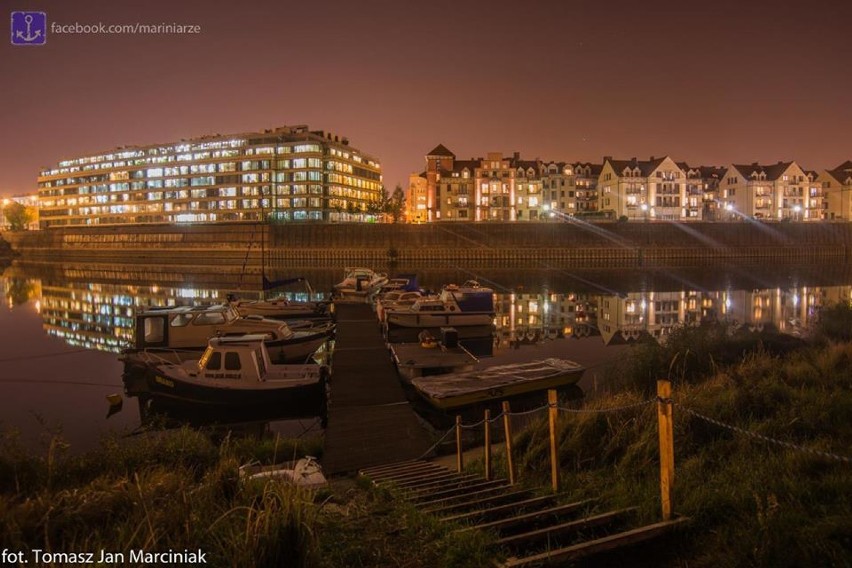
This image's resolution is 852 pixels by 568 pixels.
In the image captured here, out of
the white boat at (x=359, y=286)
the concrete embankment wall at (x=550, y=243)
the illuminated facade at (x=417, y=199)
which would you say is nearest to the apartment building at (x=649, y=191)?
the concrete embankment wall at (x=550, y=243)

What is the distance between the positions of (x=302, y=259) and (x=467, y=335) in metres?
65.6

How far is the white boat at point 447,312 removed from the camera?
33562 millimetres

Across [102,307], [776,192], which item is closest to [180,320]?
[102,307]

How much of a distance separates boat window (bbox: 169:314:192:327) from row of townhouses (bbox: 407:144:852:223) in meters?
82.1

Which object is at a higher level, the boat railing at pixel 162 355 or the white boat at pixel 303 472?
the boat railing at pixel 162 355

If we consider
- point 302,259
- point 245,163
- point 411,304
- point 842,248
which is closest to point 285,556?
point 411,304

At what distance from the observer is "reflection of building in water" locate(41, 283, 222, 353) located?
115ft

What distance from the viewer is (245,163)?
435 ft

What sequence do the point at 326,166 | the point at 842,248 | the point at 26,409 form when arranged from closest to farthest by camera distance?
the point at 26,409, the point at 842,248, the point at 326,166

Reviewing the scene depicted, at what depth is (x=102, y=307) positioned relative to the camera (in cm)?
4866

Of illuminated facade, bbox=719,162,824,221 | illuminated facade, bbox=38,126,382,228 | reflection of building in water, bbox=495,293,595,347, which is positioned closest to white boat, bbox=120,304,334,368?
reflection of building in water, bbox=495,293,595,347

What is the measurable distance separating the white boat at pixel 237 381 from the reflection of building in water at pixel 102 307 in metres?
14.6

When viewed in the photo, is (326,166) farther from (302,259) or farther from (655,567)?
(655,567)

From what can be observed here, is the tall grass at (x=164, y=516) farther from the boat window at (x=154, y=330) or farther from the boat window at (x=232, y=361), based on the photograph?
the boat window at (x=154, y=330)
